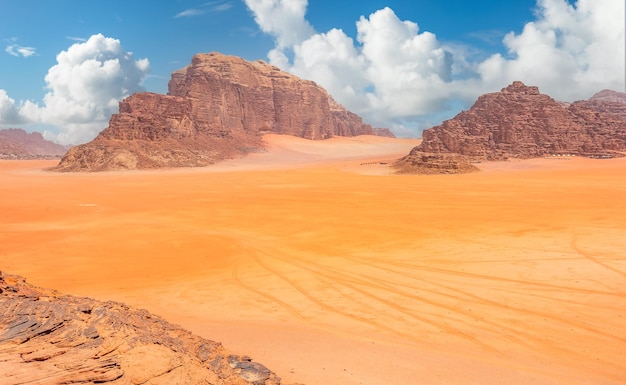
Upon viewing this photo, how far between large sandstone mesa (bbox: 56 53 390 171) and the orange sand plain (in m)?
44.9

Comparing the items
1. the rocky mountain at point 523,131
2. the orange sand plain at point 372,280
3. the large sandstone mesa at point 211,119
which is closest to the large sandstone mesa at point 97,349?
the orange sand plain at point 372,280

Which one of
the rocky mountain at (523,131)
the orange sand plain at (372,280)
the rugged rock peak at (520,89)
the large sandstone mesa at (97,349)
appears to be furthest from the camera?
the rugged rock peak at (520,89)

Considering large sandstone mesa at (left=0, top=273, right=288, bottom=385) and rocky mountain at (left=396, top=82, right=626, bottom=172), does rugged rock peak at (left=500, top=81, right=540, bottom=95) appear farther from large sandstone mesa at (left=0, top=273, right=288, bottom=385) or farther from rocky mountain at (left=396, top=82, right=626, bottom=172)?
large sandstone mesa at (left=0, top=273, right=288, bottom=385)

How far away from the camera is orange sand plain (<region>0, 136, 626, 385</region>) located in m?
5.43

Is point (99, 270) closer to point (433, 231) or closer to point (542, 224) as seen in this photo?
point (433, 231)

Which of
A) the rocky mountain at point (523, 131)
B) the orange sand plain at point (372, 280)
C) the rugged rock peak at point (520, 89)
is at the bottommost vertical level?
the orange sand plain at point (372, 280)

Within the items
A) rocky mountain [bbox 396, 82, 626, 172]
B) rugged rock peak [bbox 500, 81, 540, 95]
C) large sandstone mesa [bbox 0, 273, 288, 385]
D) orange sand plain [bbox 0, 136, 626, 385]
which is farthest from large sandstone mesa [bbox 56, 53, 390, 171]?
large sandstone mesa [bbox 0, 273, 288, 385]

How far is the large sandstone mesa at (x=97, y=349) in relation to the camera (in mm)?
3270

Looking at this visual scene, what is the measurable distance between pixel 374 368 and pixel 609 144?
73860 mm

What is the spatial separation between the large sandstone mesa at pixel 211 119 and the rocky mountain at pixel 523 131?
131 ft

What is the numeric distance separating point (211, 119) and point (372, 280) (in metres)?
88.6

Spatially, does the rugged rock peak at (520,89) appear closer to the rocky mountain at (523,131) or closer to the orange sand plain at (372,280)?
the rocky mountain at (523,131)

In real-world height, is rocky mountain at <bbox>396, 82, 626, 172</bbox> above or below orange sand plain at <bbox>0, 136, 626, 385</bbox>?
above

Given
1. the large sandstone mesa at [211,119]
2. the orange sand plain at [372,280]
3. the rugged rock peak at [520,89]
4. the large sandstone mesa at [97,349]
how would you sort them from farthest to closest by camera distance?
the rugged rock peak at [520,89]
the large sandstone mesa at [211,119]
the orange sand plain at [372,280]
the large sandstone mesa at [97,349]
